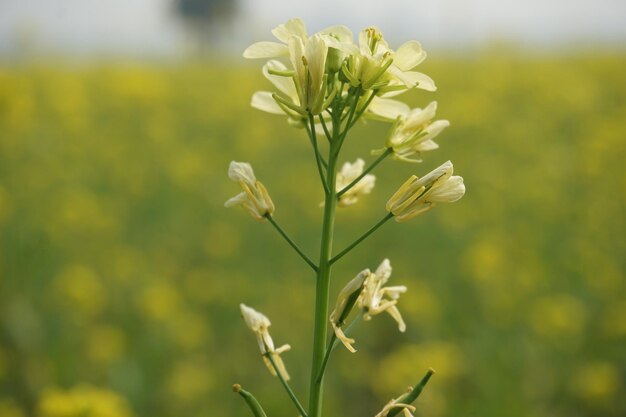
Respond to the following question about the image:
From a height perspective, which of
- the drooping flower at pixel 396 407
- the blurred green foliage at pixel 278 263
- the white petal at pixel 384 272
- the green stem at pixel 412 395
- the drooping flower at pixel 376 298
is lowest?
the blurred green foliage at pixel 278 263

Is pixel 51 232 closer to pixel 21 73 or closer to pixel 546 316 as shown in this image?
pixel 546 316

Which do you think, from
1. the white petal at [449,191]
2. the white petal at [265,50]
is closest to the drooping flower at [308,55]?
the white petal at [265,50]

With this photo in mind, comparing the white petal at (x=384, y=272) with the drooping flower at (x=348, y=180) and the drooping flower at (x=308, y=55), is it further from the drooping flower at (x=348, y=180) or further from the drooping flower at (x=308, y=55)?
the drooping flower at (x=308, y=55)

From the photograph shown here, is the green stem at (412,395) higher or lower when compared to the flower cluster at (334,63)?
lower

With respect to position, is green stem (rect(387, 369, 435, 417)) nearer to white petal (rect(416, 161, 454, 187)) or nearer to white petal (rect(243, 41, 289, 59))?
white petal (rect(416, 161, 454, 187))

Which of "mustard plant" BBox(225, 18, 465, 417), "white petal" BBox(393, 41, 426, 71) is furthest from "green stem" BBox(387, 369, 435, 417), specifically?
"white petal" BBox(393, 41, 426, 71)

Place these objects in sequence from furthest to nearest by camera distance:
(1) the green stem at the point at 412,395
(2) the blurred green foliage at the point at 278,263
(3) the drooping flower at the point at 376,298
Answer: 1. (2) the blurred green foliage at the point at 278,263
2. (3) the drooping flower at the point at 376,298
3. (1) the green stem at the point at 412,395
